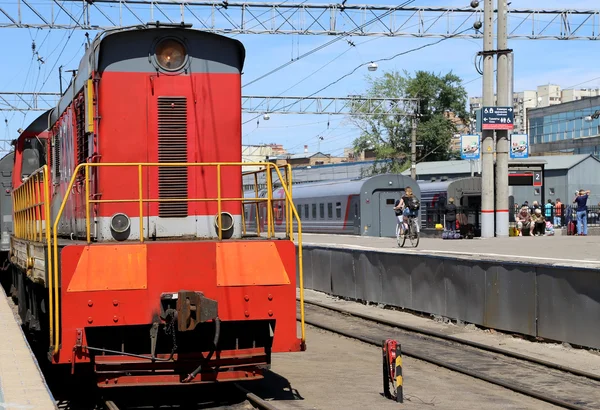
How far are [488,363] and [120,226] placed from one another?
524 centimetres

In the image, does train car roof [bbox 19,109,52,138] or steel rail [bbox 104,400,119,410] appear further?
train car roof [bbox 19,109,52,138]

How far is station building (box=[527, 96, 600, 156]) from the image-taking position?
76.4 metres

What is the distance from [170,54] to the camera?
910cm

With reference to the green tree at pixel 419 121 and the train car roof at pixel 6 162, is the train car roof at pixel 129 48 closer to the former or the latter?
the train car roof at pixel 6 162

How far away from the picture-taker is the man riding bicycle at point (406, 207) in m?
22.8

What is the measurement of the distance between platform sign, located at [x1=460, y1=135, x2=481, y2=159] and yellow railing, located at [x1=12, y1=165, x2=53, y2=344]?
74.9 feet

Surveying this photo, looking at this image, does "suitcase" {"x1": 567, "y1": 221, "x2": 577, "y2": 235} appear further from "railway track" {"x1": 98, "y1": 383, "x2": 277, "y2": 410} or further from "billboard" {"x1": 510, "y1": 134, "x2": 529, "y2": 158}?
"railway track" {"x1": 98, "y1": 383, "x2": 277, "y2": 410}

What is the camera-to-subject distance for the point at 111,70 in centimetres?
891

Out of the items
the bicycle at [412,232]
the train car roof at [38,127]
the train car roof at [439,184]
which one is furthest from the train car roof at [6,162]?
the train car roof at [439,184]

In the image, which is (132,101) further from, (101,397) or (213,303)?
(101,397)

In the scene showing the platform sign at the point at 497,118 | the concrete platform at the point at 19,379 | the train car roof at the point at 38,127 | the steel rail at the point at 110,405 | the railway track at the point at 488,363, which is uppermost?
the platform sign at the point at 497,118

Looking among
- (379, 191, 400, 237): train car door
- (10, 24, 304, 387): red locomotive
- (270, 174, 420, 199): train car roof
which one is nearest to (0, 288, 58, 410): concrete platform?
(10, 24, 304, 387): red locomotive

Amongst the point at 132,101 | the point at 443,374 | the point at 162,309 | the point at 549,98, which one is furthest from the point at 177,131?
the point at 549,98

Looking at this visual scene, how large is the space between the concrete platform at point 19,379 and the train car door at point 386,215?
27.8 m
